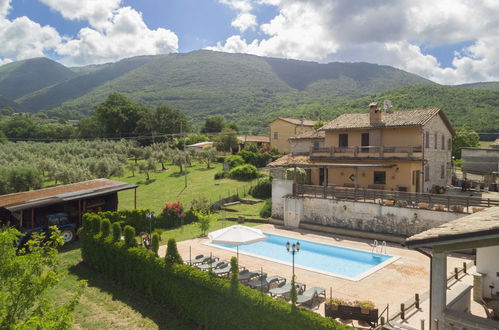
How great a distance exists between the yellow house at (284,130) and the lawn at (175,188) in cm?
1246

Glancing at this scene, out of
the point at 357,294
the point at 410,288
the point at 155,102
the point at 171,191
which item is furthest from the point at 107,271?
the point at 155,102

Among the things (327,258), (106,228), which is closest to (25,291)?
(106,228)

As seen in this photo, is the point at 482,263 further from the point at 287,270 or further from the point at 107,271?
the point at 107,271

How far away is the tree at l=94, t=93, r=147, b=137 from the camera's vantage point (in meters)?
77.4

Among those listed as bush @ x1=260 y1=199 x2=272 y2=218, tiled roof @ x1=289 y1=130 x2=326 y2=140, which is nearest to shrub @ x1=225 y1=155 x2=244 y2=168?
tiled roof @ x1=289 y1=130 x2=326 y2=140

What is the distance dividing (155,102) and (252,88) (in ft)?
183

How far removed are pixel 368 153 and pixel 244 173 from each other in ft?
52.1

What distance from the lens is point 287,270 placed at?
1625cm

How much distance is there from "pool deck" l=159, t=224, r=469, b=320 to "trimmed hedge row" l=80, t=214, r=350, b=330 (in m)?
3.06

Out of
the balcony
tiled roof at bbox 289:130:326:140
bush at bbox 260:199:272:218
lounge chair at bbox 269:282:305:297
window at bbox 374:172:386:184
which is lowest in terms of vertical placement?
lounge chair at bbox 269:282:305:297

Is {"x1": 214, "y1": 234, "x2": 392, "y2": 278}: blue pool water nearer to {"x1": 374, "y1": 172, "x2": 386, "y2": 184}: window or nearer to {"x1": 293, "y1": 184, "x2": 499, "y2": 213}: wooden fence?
{"x1": 293, "y1": 184, "x2": 499, "y2": 213}: wooden fence

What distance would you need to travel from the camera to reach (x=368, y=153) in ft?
91.0

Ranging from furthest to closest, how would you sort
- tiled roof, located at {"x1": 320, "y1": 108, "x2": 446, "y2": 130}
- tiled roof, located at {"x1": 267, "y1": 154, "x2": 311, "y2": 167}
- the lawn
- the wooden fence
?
1. tiled roof, located at {"x1": 267, "y1": 154, "x2": 311, "y2": 167}
2. the lawn
3. tiled roof, located at {"x1": 320, "y1": 108, "x2": 446, "y2": 130}
4. the wooden fence

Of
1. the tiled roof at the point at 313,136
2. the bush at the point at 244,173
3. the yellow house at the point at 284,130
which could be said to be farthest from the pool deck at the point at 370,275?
the yellow house at the point at 284,130
